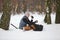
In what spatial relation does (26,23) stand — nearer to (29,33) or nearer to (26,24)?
(26,24)

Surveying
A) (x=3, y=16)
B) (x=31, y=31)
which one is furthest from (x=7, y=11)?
(x=31, y=31)

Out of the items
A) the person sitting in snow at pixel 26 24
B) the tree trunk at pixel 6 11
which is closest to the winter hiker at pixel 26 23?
the person sitting in snow at pixel 26 24

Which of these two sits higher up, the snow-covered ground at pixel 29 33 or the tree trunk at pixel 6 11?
the tree trunk at pixel 6 11

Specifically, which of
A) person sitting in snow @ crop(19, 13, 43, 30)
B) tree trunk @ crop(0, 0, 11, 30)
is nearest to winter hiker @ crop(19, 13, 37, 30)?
person sitting in snow @ crop(19, 13, 43, 30)

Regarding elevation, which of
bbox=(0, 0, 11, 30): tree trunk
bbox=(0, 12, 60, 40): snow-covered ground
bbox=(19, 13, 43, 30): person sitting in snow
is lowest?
bbox=(0, 12, 60, 40): snow-covered ground

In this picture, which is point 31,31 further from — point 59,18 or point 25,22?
point 59,18

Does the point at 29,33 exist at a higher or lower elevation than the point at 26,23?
lower

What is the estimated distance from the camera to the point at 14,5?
15.3ft

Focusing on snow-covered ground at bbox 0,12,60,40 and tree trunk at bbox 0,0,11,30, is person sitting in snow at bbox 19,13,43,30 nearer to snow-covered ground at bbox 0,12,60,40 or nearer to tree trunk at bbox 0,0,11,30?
snow-covered ground at bbox 0,12,60,40

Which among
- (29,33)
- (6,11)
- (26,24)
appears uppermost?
(6,11)

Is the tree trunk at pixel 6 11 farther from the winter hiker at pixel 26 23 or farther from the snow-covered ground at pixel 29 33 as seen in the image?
the winter hiker at pixel 26 23

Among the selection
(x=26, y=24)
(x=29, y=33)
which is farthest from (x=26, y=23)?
(x=29, y=33)

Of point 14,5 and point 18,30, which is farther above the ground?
point 14,5

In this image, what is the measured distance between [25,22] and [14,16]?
6.6 inches
